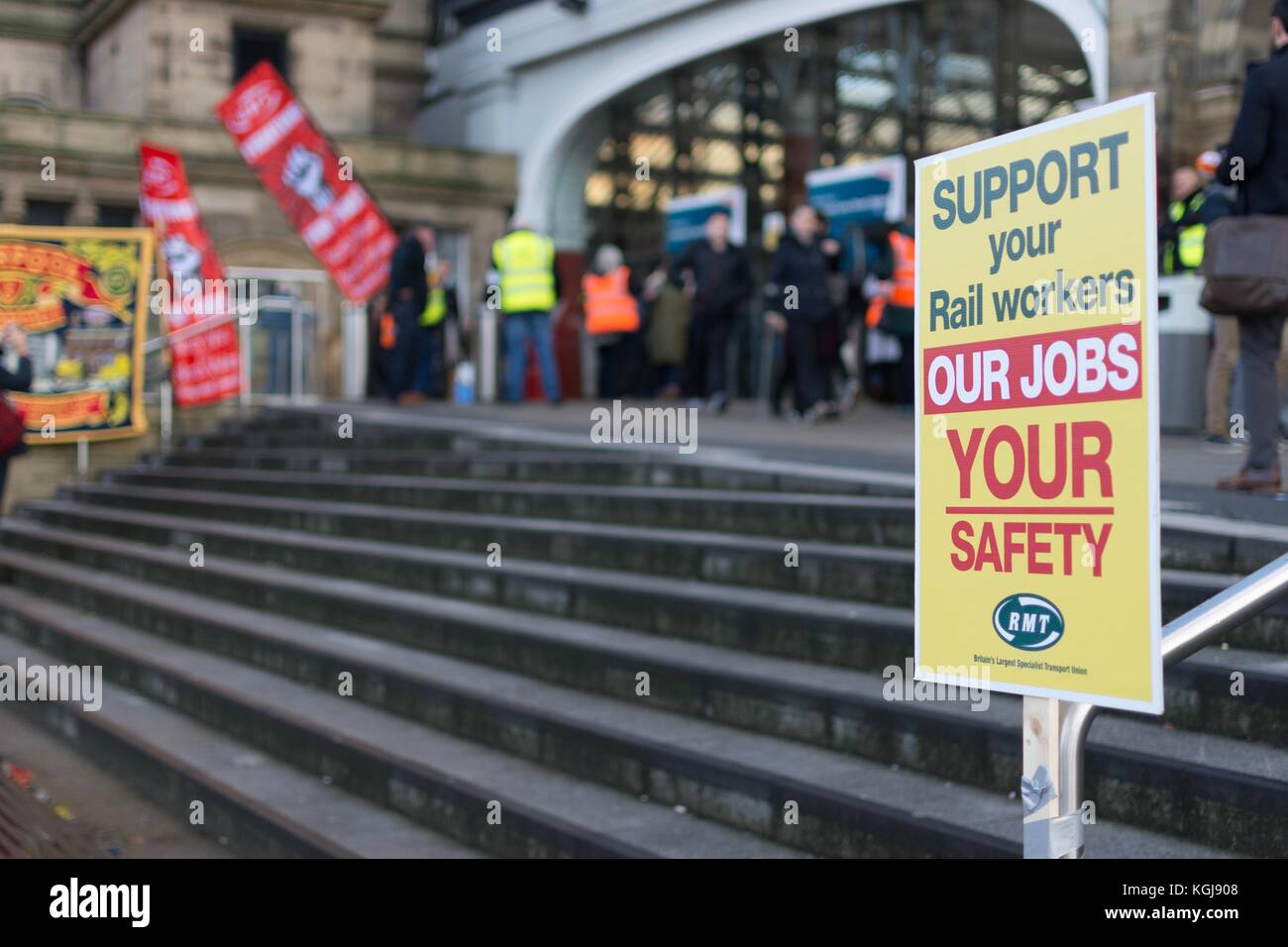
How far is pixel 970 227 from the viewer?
329 centimetres

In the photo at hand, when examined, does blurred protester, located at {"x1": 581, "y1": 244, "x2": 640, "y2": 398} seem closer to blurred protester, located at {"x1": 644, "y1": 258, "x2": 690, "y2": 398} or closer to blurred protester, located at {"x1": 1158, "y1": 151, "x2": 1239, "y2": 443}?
blurred protester, located at {"x1": 644, "y1": 258, "x2": 690, "y2": 398}

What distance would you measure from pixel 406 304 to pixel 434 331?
1.76 metres

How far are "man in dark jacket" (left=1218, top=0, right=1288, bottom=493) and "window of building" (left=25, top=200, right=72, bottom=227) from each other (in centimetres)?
2136

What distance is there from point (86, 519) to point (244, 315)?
3.98 meters

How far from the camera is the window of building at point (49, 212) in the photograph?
82.1ft

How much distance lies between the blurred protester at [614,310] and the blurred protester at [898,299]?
355cm

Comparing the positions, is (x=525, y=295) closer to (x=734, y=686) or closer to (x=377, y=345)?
(x=377, y=345)

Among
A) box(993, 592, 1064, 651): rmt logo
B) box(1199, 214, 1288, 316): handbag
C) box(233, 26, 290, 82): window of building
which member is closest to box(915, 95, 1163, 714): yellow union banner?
box(993, 592, 1064, 651): rmt logo

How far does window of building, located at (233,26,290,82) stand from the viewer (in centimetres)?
2831

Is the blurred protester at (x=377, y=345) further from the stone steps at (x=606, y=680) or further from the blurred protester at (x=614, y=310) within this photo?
the stone steps at (x=606, y=680)

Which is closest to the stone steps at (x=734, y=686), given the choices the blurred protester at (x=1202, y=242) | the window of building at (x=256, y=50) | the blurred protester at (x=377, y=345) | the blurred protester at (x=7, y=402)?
the blurred protester at (x=7, y=402)

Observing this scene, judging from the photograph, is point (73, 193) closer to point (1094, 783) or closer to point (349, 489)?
point (349, 489)

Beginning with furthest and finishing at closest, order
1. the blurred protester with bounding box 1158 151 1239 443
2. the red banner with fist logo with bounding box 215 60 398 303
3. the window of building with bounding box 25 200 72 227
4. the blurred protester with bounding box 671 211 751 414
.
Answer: the window of building with bounding box 25 200 72 227 → the red banner with fist logo with bounding box 215 60 398 303 → the blurred protester with bounding box 671 211 751 414 → the blurred protester with bounding box 1158 151 1239 443

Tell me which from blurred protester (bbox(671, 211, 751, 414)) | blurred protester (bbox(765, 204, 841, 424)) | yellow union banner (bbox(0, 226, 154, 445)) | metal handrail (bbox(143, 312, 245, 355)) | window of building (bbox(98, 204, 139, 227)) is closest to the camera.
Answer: blurred protester (bbox(765, 204, 841, 424))
